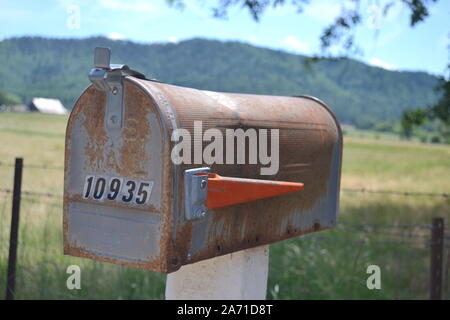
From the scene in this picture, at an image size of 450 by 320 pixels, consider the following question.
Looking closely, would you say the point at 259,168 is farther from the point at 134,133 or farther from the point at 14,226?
the point at 14,226

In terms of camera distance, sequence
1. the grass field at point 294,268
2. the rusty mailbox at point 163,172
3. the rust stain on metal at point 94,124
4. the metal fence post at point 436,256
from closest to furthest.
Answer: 1. the rusty mailbox at point 163,172
2. the rust stain on metal at point 94,124
3. the metal fence post at point 436,256
4. the grass field at point 294,268

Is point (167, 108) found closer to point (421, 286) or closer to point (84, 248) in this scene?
point (84, 248)

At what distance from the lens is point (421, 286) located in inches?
A: 167

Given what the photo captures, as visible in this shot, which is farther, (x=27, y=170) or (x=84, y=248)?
(x=27, y=170)

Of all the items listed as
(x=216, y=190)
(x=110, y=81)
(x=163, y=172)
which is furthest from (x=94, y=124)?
(x=216, y=190)

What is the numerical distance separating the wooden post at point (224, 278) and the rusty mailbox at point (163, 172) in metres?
0.19

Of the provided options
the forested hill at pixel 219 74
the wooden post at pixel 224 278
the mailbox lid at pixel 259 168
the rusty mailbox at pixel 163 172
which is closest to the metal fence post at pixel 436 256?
the mailbox lid at pixel 259 168

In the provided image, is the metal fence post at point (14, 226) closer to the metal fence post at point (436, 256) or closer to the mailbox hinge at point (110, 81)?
the mailbox hinge at point (110, 81)

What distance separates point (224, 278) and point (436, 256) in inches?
62.6

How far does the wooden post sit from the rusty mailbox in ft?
0.61

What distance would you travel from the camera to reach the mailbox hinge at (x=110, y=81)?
1.59 metres

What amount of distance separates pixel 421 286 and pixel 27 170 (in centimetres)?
841

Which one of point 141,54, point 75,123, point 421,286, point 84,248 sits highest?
point 141,54
